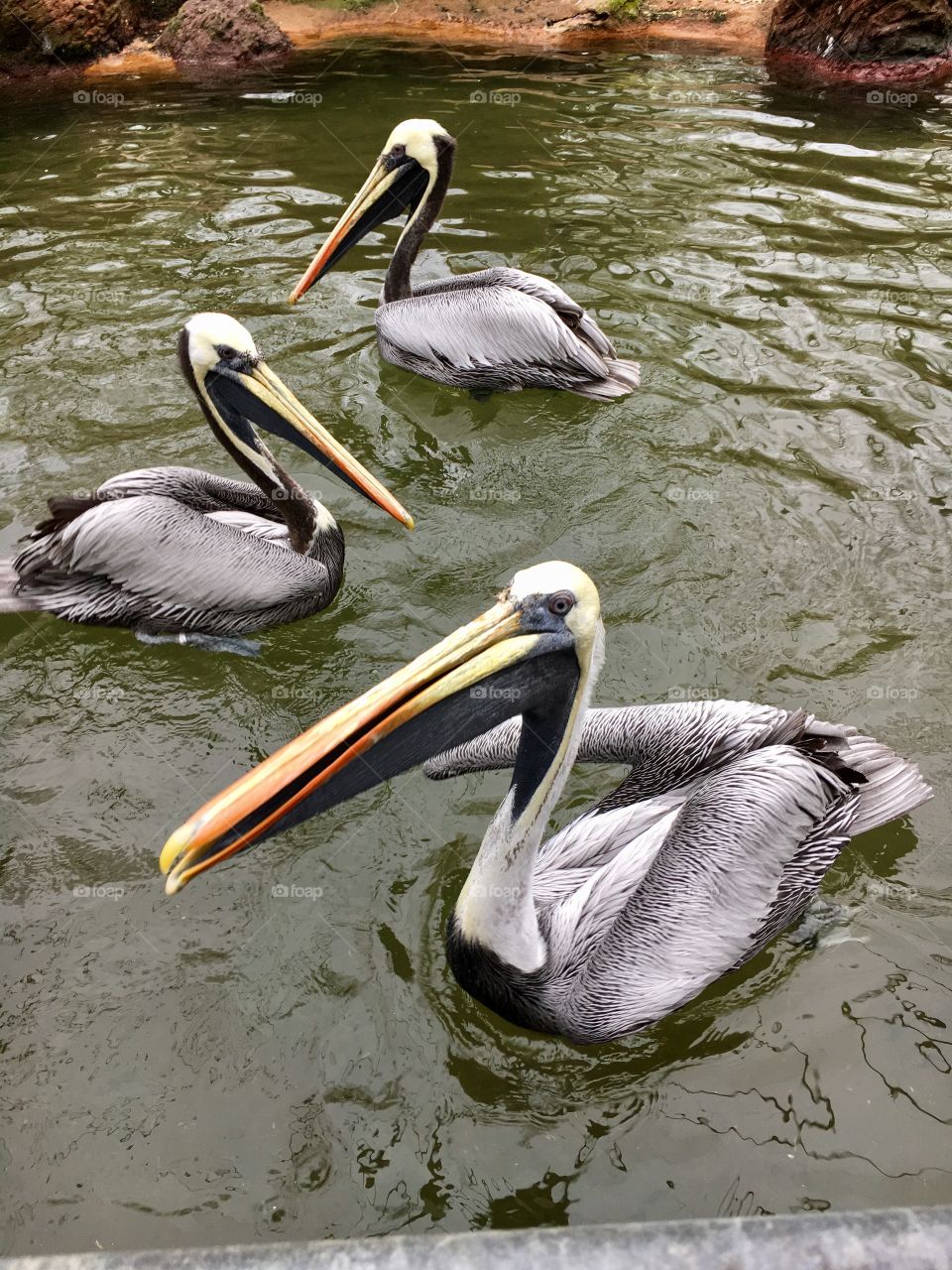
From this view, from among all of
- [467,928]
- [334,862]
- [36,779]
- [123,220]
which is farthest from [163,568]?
[123,220]

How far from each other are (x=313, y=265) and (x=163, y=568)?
2.81 m

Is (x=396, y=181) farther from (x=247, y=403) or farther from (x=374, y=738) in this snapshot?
(x=374, y=738)

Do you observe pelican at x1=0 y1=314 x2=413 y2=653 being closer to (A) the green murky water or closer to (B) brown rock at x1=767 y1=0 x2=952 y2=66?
(A) the green murky water

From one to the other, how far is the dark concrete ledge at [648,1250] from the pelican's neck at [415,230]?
607cm

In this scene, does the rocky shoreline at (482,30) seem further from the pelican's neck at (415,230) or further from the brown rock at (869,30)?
the pelican's neck at (415,230)

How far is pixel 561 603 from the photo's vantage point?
A: 243 centimetres

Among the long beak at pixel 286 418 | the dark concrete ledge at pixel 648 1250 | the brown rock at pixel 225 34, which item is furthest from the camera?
the brown rock at pixel 225 34

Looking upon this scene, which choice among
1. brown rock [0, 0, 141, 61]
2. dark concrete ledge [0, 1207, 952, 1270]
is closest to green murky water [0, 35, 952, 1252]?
dark concrete ledge [0, 1207, 952, 1270]

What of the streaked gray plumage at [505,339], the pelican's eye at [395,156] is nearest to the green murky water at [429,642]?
the streaked gray plumage at [505,339]

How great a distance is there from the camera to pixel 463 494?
5402 millimetres

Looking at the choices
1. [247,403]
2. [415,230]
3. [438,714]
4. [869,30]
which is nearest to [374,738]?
[438,714]

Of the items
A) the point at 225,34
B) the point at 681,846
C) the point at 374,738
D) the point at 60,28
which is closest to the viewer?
the point at 374,738

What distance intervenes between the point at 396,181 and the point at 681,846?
4888 mm

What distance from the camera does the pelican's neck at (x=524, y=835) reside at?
265cm
